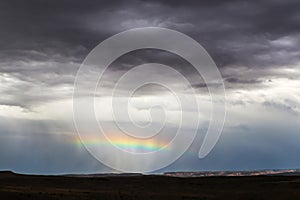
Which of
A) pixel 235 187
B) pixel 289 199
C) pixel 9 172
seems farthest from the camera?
pixel 9 172

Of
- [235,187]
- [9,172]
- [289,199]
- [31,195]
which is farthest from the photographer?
[9,172]

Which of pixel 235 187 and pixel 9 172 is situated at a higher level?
pixel 9 172

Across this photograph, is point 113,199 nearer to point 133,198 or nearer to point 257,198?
point 133,198

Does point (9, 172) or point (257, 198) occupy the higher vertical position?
point (9, 172)

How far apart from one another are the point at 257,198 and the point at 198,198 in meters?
9.06

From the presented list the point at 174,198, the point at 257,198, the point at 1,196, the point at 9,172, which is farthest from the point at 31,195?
A: the point at 9,172

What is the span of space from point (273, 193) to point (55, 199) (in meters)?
34.1

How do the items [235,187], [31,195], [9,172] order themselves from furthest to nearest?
[9,172]
[235,187]
[31,195]

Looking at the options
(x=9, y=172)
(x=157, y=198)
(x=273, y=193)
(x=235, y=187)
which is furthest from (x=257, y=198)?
(x=9, y=172)

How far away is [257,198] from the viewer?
63.2 meters

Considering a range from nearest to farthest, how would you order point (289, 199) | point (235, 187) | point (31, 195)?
point (289, 199), point (31, 195), point (235, 187)

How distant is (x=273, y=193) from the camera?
6569cm

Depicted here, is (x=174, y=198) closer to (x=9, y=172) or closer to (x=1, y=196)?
(x=1, y=196)

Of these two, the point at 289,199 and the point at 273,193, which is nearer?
the point at 289,199
